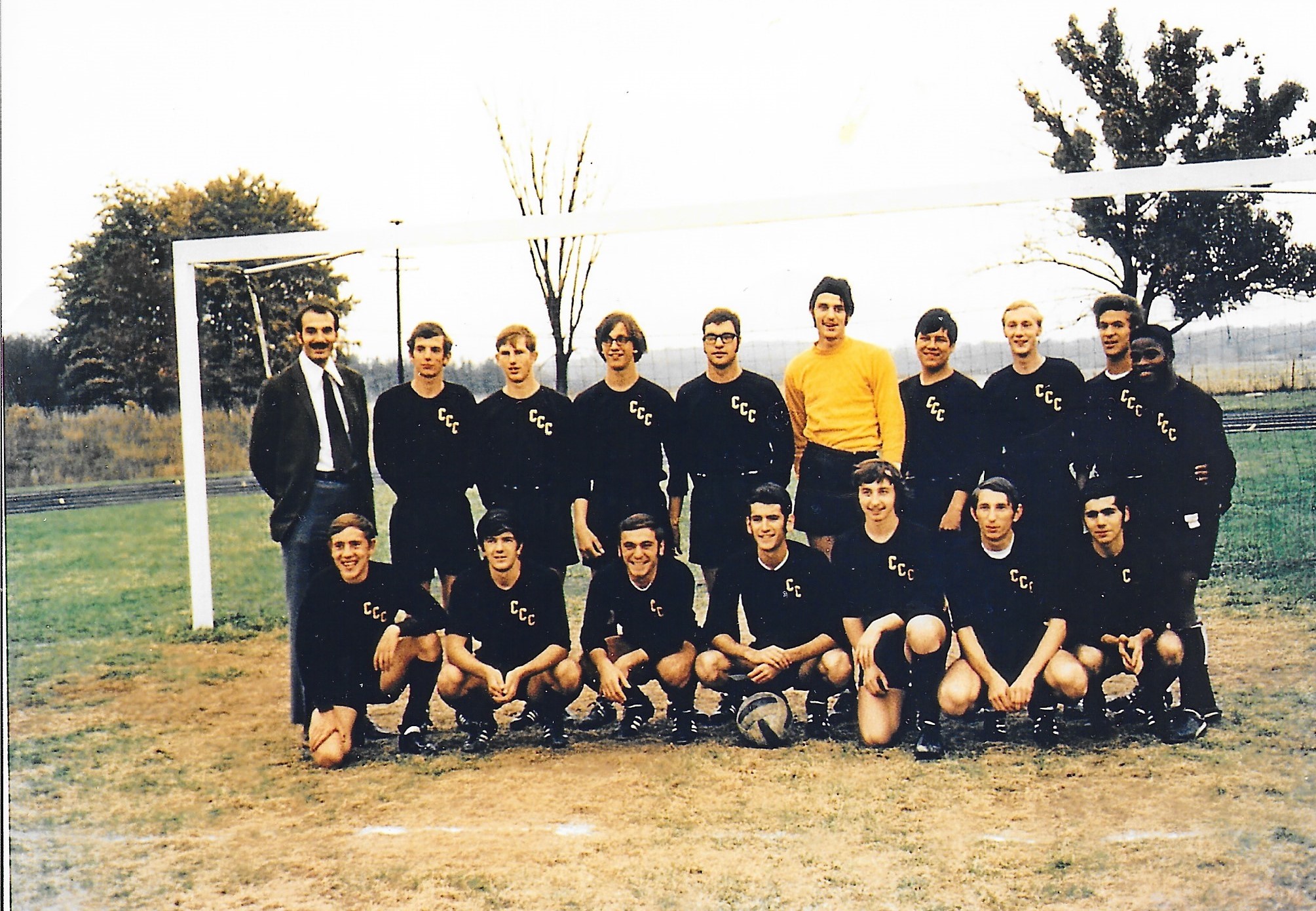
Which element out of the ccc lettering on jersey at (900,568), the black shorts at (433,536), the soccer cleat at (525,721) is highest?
the black shorts at (433,536)

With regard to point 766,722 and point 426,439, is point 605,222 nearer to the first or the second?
point 426,439

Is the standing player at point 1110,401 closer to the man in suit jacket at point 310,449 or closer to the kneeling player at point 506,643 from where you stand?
the kneeling player at point 506,643

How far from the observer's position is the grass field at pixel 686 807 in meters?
2.67

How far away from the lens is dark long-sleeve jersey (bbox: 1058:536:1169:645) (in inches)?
115

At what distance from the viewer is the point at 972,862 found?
2.68 metres

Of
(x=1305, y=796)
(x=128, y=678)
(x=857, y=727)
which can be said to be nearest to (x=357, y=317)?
(x=128, y=678)

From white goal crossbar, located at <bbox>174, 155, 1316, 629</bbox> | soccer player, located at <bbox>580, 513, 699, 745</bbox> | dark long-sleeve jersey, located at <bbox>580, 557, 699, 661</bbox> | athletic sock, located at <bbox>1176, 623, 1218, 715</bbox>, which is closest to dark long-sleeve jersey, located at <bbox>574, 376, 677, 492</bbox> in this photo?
soccer player, located at <bbox>580, 513, 699, 745</bbox>

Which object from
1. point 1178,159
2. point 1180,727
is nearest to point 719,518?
point 1180,727

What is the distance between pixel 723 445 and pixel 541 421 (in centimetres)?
59

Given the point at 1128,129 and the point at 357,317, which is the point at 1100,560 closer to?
the point at 1128,129

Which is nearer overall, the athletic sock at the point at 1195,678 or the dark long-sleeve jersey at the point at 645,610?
the athletic sock at the point at 1195,678

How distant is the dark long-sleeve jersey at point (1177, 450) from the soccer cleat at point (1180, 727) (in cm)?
58

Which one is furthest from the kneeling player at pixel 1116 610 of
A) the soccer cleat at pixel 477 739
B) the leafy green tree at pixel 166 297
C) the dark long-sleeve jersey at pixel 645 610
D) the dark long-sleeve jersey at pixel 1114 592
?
the leafy green tree at pixel 166 297

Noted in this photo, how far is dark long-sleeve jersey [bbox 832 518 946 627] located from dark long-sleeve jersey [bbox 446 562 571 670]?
90cm
